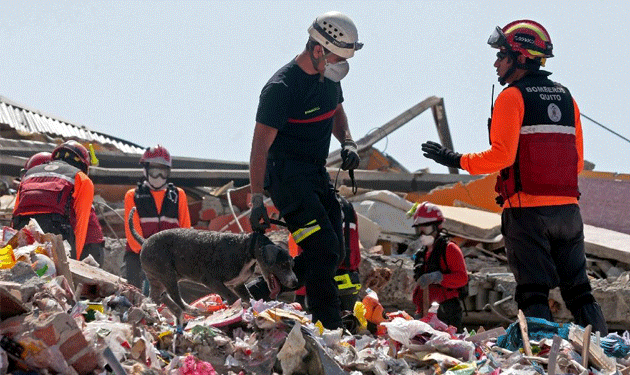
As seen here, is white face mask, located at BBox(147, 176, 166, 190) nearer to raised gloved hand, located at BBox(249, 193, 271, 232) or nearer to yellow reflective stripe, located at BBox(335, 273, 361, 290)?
yellow reflective stripe, located at BBox(335, 273, 361, 290)

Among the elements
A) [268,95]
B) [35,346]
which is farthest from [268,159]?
[35,346]

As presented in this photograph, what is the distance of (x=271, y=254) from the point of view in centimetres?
581

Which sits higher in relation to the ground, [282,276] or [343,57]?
[343,57]

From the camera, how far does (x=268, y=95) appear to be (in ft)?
19.4

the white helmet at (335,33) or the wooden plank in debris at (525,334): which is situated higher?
the white helmet at (335,33)

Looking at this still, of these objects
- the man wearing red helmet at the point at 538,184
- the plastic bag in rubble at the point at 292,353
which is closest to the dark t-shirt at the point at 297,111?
the man wearing red helmet at the point at 538,184

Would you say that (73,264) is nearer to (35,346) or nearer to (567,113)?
(35,346)

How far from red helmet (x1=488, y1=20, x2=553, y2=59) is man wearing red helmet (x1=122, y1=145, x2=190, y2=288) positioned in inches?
164

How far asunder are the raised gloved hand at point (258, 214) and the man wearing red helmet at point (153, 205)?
370 cm

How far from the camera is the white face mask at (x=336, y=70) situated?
6027 millimetres

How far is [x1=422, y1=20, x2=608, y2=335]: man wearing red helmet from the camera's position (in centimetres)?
609

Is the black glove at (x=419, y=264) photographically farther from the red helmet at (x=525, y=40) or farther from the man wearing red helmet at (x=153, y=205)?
the red helmet at (x=525, y=40)

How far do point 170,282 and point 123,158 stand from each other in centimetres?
943

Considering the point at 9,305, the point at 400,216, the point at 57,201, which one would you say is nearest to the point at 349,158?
the point at 9,305
